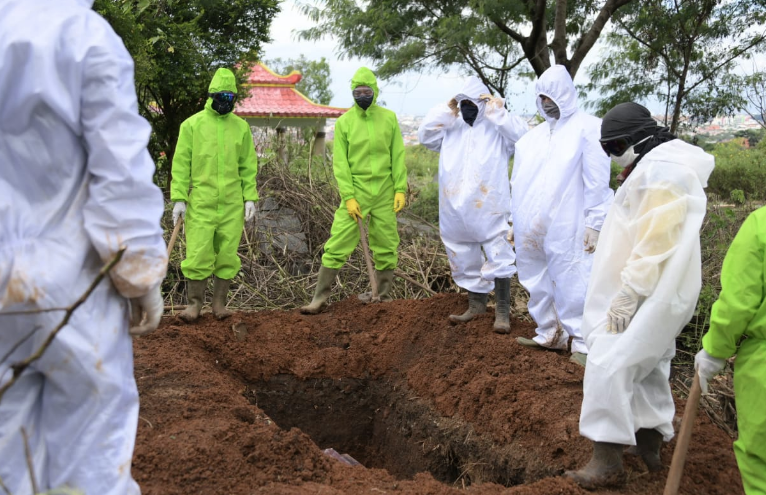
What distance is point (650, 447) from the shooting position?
3.45m

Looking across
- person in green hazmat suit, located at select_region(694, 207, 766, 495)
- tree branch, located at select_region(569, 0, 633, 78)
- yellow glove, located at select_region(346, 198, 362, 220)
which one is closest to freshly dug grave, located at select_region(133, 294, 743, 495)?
person in green hazmat suit, located at select_region(694, 207, 766, 495)

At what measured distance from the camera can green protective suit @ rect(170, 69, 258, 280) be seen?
5898 mm

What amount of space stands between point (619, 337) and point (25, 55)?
257 centimetres

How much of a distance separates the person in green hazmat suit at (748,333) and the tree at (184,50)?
257 inches

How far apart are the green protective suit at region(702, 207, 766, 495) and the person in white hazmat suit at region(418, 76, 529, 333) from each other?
2.84 m

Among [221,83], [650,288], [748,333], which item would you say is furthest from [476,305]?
[748,333]

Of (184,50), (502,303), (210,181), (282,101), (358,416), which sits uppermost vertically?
(184,50)

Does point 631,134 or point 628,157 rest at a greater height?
point 631,134

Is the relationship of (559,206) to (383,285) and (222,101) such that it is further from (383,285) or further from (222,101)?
(222,101)

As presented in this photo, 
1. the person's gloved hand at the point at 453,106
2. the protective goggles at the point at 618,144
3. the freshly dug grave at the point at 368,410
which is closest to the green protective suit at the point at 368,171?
the freshly dug grave at the point at 368,410

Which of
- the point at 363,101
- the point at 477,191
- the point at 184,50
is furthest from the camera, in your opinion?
the point at 184,50

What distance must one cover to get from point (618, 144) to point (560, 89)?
1.61m

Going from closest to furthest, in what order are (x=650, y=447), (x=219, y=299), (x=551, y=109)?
1. (x=650, y=447)
2. (x=551, y=109)
3. (x=219, y=299)

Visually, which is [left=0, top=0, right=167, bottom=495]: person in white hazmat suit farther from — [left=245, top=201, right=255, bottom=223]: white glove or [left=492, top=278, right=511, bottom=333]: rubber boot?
[left=245, top=201, right=255, bottom=223]: white glove
